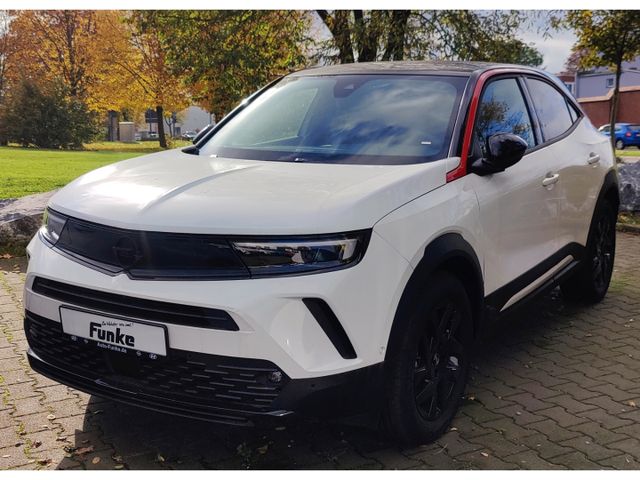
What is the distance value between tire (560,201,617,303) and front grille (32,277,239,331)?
11.6 ft

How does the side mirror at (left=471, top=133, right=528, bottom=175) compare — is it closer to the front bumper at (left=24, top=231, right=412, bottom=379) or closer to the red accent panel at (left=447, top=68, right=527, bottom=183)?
the red accent panel at (left=447, top=68, right=527, bottom=183)

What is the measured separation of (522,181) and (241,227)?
195cm

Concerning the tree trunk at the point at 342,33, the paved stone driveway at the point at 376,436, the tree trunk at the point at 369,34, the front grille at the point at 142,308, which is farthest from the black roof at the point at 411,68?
the tree trunk at the point at 342,33

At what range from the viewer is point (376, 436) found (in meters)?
3.54

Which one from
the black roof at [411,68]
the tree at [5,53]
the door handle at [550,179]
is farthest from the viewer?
the tree at [5,53]

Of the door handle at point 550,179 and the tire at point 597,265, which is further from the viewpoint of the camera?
the tire at point 597,265

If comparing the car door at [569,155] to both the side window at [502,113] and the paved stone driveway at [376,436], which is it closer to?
the side window at [502,113]

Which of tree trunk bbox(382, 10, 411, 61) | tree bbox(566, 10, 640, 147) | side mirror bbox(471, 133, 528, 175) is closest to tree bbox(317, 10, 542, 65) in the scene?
tree trunk bbox(382, 10, 411, 61)

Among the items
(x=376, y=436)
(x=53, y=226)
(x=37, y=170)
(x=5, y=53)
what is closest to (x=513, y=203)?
(x=376, y=436)

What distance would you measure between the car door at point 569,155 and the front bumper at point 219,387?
2.38 m

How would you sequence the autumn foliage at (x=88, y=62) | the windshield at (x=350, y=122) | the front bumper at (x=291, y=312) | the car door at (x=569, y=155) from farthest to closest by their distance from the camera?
the autumn foliage at (x=88, y=62), the car door at (x=569, y=155), the windshield at (x=350, y=122), the front bumper at (x=291, y=312)

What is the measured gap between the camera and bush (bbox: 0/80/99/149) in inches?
1237

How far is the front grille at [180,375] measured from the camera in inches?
111

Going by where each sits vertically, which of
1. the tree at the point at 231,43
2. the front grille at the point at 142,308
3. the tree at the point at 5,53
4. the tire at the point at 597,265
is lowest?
the tire at the point at 597,265
